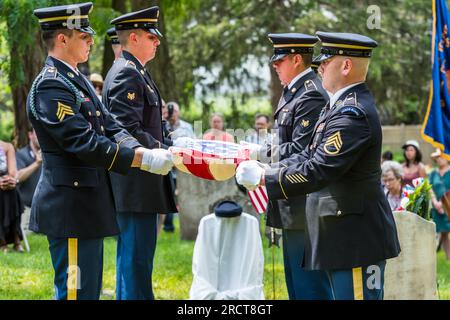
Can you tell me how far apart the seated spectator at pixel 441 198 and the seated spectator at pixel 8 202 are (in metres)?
5.74

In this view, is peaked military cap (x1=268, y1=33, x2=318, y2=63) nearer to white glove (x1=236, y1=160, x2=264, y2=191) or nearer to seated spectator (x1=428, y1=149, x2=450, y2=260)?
white glove (x1=236, y1=160, x2=264, y2=191)

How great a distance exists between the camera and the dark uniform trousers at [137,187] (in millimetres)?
6465

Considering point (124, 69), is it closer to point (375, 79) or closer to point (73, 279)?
point (73, 279)

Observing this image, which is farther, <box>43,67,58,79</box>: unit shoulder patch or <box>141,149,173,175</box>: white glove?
<box>141,149,173,175</box>: white glove

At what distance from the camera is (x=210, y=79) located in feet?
71.8

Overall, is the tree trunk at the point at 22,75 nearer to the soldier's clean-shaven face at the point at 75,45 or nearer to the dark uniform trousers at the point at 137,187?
the dark uniform trousers at the point at 137,187

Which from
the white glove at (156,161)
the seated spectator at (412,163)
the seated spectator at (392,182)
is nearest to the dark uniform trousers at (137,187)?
the white glove at (156,161)

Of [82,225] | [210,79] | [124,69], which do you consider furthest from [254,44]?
[82,225]

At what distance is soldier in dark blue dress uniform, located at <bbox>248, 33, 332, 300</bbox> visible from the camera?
247 inches

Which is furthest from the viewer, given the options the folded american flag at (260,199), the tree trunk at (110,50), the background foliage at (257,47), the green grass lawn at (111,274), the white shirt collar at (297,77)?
the background foliage at (257,47)

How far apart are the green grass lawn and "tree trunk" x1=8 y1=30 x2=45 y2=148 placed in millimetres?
2166

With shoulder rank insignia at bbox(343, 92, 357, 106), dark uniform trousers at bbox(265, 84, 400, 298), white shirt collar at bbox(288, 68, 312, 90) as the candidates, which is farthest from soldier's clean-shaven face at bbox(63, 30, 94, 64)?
shoulder rank insignia at bbox(343, 92, 357, 106)

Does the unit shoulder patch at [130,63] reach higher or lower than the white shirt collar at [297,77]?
higher

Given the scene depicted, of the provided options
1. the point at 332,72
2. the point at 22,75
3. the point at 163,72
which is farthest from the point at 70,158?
the point at 163,72
